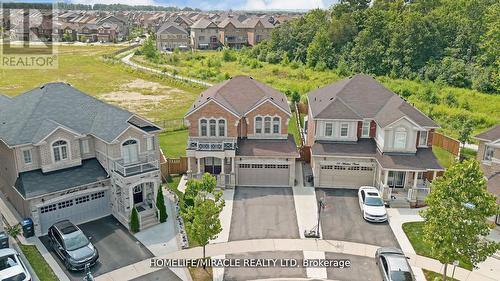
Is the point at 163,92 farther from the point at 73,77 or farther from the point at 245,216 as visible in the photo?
the point at 245,216

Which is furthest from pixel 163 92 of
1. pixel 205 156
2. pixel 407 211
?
pixel 407 211

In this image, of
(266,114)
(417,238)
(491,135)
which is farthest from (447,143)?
(266,114)

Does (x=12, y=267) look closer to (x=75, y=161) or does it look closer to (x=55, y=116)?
(x=75, y=161)

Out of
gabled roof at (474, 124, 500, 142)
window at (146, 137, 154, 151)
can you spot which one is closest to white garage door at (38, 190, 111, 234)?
window at (146, 137, 154, 151)

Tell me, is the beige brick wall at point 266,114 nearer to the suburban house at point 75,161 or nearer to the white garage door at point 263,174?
the white garage door at point 263,174

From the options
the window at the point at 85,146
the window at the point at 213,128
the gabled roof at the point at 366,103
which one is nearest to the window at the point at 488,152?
the gabled roof at the point at 366,103
